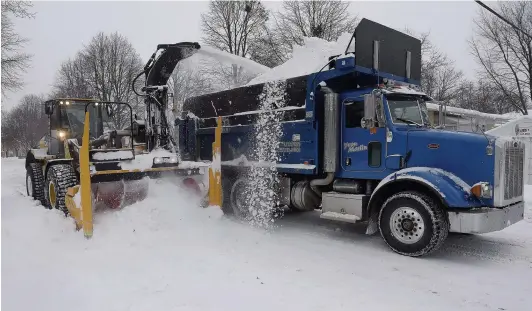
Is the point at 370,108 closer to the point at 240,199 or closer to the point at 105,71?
the point at 240,199

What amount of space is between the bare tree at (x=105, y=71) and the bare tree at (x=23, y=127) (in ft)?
34.5

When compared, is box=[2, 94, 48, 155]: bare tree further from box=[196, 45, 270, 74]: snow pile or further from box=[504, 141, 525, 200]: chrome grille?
box=[504, 141, 525, 200]: chrome grille

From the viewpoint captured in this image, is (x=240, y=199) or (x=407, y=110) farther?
(x=240, y=199)

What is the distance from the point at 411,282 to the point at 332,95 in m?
3.35

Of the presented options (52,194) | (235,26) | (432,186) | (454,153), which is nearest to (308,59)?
(454,153)

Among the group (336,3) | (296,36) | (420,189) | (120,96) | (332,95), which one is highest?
(336,3)

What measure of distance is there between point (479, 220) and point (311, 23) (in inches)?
969

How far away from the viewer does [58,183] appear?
23.5 feet

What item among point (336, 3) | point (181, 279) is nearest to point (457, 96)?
point (336, 3)

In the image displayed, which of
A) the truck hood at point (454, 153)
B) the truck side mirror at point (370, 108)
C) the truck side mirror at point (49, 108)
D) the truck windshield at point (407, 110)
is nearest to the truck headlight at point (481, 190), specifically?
the truck hood at point (454, 153)

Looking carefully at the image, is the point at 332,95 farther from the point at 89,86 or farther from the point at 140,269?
the point at 89,86

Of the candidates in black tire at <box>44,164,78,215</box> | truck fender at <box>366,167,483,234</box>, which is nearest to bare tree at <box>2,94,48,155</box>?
black tire at <box>44,164,78,215</box>

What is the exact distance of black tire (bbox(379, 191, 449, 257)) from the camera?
5.57m

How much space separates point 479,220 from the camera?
17.4ft
